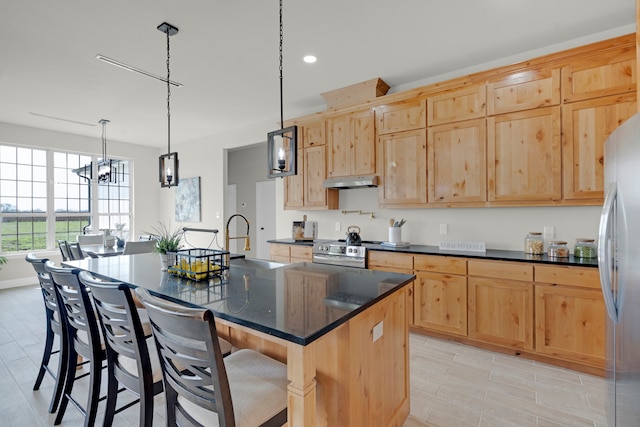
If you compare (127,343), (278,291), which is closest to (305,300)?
(278,291)

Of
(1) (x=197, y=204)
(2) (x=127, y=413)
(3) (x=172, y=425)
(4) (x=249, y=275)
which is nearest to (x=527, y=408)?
(4) (x=249, y=275)

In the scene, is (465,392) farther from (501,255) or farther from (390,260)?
(390,260)

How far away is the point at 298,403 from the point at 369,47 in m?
3.07

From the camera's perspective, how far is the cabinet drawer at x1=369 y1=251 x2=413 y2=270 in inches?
131

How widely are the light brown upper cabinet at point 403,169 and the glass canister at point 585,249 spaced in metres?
1.38

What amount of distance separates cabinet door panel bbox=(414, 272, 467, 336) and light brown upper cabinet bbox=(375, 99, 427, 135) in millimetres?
1667

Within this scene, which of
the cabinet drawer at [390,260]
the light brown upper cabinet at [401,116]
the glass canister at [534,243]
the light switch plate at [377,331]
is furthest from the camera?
the light brown upper cabinet at [401,116]

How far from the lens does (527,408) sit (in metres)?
2.10

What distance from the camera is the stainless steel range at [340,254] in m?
3.63

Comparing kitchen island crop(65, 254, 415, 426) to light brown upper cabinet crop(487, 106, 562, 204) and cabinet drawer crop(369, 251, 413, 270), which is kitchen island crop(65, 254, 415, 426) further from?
light brown upper cabinet crop(487, 106, 562, 204)

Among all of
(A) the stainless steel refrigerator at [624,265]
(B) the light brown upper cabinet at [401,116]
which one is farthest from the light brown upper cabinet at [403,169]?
(A) the stainless steel refrigerator at [624,265]

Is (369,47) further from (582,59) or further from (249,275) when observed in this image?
(249,275)

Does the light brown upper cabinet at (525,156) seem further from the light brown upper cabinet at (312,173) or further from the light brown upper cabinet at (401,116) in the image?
the light brown upper cabinet at (312,173)

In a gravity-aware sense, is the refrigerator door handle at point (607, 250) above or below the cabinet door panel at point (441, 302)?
above
